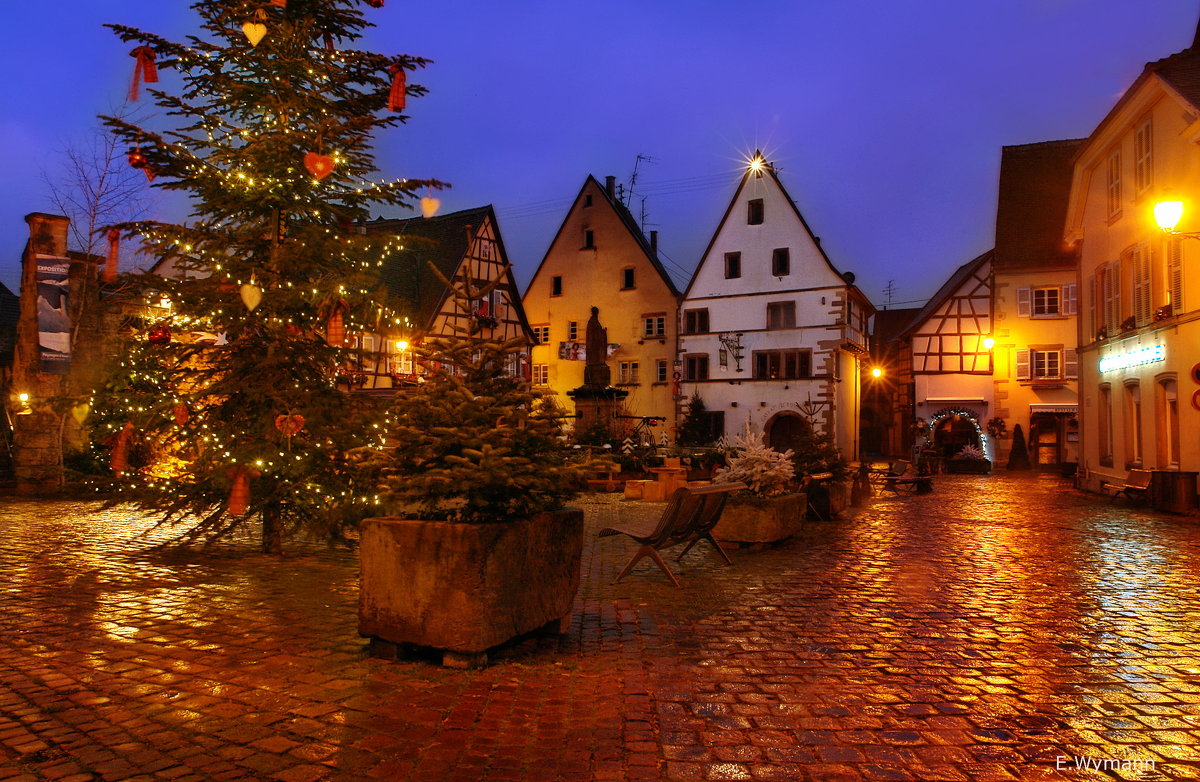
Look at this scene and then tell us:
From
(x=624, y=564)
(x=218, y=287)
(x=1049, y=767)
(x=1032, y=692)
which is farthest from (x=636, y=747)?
(x=218, y=287)

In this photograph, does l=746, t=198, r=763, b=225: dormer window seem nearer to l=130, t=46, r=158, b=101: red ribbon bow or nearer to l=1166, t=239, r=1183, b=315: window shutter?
l=1166, t=239, r=1183, b=315: window shutter

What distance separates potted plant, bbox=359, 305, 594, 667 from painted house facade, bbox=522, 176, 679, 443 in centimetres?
3492

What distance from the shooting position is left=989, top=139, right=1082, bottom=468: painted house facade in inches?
1378

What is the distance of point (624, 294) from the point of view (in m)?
42.8

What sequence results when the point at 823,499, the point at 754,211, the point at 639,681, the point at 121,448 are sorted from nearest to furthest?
the point at 639,681, the point at 121,448, the point at 823,499, the point at 754,211

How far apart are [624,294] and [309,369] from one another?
33824mm

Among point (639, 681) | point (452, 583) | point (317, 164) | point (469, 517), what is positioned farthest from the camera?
point (317, 164)

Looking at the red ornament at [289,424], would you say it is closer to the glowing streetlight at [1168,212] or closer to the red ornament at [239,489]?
the red ornament at [239,489]

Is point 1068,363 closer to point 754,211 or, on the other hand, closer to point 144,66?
point 754,211

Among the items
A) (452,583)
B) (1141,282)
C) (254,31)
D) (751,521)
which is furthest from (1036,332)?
(452,583)

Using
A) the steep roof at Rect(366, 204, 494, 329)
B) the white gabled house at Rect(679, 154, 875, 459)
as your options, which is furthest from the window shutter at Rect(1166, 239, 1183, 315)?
the steep roof at Rect(366, 204, 494, 329)

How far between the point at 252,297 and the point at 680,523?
16.1 feet

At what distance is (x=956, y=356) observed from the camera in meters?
38.5

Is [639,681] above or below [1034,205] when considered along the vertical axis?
below
